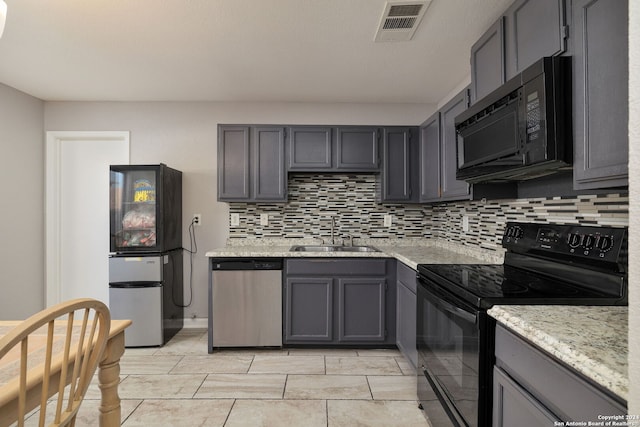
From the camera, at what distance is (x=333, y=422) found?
2031 mm

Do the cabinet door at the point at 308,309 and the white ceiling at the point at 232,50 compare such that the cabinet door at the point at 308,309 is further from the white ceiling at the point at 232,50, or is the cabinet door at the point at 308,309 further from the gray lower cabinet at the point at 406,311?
the white ceiling at the point at 232,50

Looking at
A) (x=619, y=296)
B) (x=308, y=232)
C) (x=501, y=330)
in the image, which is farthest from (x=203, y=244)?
(x=619, y=296)

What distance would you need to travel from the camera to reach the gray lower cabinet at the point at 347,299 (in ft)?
10.00

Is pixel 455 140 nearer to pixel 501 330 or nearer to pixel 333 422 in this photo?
pixel 501 330

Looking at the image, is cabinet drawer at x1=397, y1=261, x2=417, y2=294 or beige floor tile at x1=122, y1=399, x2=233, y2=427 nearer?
beige floor tile at x1=122, y1=399, x2=233, y2=427

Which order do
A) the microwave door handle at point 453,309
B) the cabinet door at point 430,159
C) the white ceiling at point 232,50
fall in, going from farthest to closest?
1. the cabinet door at point 430,159
2. the white ceiling at point 232,50
3. the microwave door handle at point 453,309

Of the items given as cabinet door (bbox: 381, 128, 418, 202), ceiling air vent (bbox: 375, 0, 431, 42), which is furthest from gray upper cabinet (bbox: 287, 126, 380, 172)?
ceiling air vent (bbox: 375, 0, 431, 42)

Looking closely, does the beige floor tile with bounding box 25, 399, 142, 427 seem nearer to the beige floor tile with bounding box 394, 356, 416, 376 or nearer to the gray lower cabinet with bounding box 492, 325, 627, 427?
the beige floor tile with bounding box 394, 356, 416, 376

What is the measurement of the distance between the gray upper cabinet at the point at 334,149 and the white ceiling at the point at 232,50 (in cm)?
38

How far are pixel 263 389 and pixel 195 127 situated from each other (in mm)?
2668

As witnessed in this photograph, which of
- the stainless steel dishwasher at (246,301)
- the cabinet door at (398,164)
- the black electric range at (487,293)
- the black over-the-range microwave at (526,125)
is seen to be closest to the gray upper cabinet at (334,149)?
the cabinet door at (398,164)

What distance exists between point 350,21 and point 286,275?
2017 mm

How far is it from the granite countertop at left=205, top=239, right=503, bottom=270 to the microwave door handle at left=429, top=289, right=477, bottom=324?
0.49 metres

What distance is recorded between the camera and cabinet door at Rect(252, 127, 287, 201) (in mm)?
3363
